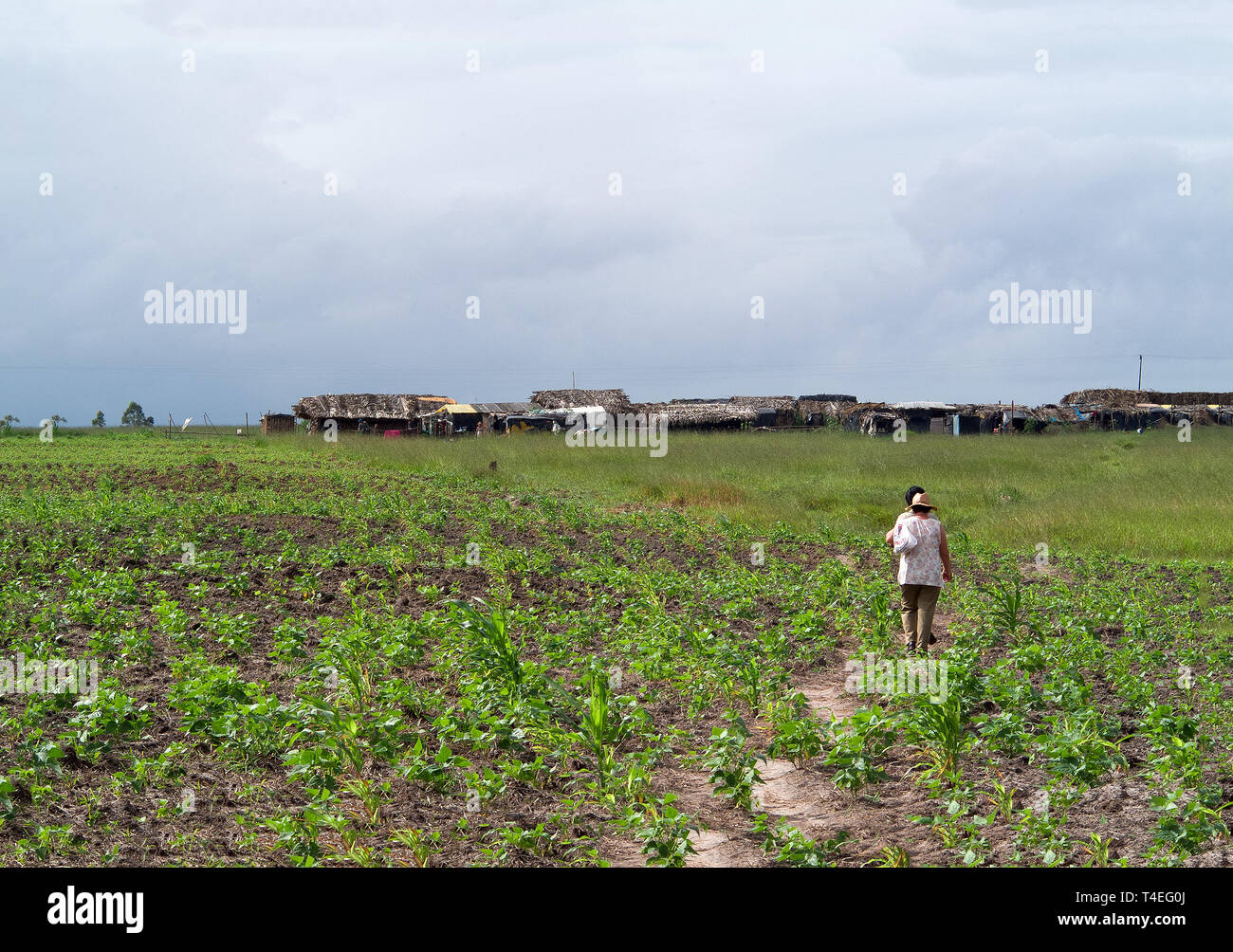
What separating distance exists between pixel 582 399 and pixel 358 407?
14261 mm

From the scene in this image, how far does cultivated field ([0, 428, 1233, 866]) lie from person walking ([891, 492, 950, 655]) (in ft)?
1.56

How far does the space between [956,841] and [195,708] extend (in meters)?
4.91

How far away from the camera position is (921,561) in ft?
32.7

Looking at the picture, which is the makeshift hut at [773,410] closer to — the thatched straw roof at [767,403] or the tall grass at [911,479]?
the thatched straw roof at [767,403]

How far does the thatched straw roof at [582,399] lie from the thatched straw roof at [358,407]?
7.95 metres

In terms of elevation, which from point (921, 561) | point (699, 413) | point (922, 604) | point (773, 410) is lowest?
point (922, 604)

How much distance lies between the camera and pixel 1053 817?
18.4 ft

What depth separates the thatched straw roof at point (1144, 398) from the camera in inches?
2854

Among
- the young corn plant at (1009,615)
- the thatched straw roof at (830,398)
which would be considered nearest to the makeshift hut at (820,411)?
the thatched straw roof at (830,398)

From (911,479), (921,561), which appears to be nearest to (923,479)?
(911,479)

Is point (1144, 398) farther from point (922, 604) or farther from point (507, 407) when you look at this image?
point (922, 604)

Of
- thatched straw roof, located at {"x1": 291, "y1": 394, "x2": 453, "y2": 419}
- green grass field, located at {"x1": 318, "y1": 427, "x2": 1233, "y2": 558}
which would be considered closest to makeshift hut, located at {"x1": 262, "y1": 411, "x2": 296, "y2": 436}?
thatched straw roof, located at {"x1": 291, "y1": 394, "x2": 453, "y2": 419}
